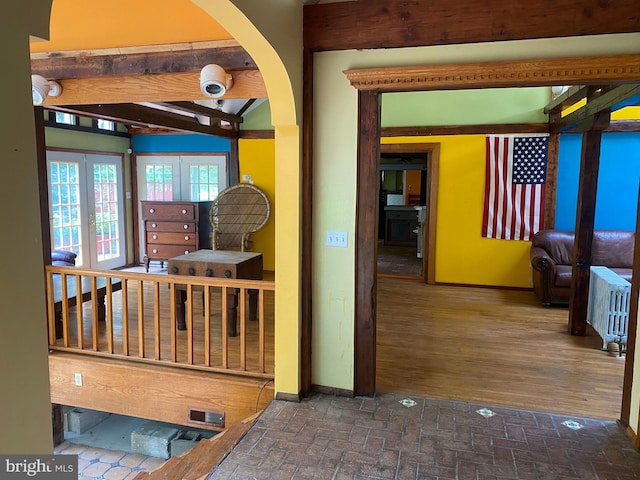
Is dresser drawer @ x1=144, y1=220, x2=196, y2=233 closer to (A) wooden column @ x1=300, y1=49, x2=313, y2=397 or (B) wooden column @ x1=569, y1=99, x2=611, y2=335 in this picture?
(A) wooden column @ x1=300, y1=49, x2=313, y2=397

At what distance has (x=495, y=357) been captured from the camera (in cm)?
400

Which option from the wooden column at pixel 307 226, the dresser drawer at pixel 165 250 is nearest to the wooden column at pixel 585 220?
the wooden column at pixel 307 226

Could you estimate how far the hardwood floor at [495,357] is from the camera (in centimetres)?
327

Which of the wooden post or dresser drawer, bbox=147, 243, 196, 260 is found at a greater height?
dresser drawer, bbox=147, 243, 196, 260

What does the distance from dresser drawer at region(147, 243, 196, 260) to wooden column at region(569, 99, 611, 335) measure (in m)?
5.77

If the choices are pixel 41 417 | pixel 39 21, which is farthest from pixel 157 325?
pixel 39 21

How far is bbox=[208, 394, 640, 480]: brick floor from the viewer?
2.37 meters

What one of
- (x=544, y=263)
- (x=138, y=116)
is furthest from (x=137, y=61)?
(x=544, y=263)

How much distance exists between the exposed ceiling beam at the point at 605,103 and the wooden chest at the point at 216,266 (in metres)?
3.44

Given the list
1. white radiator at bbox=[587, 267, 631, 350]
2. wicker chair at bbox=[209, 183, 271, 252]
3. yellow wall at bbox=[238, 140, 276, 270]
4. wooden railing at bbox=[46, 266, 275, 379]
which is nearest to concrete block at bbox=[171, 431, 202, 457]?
wooden railing at bbox=[46, 266, 275, 379]

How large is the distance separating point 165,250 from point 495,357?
19.1 ft

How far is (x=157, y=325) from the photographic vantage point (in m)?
3.63

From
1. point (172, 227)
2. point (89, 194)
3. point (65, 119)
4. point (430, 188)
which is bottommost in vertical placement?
point (172, 227)

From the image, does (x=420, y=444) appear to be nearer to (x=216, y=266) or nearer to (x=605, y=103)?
(x=216, y=266)
